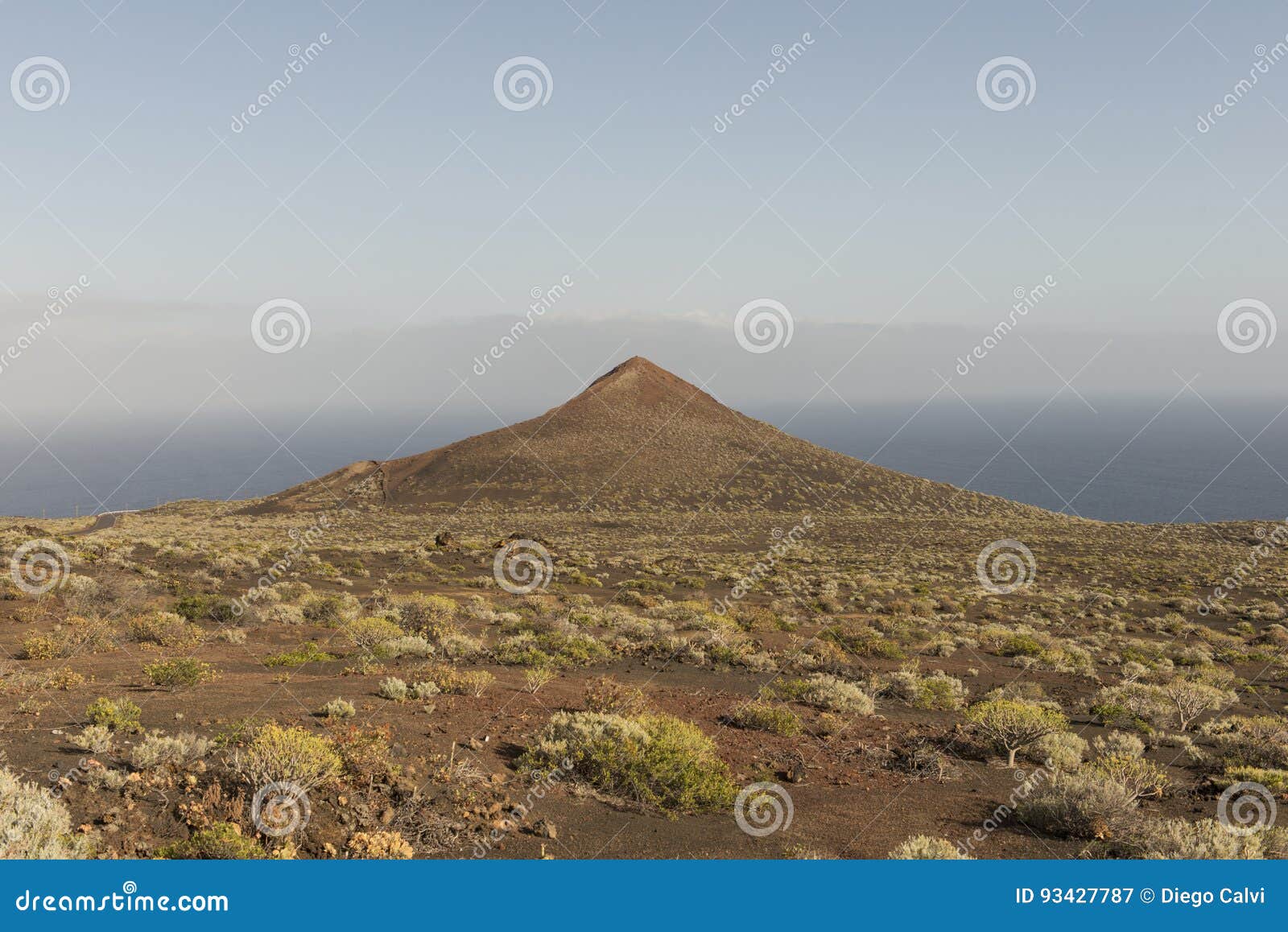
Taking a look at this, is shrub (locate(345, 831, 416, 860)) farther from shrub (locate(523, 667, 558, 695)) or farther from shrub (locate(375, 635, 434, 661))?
shrub (locate(375, 635, 434, 661))

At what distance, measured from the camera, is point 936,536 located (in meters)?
52.5

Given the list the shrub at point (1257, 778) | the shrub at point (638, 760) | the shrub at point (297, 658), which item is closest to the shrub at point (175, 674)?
the shrub at point (297, 658)

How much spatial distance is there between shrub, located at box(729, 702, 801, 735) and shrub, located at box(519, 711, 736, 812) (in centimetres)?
221

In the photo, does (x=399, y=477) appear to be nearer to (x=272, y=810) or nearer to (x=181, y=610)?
(x=181, y=610)

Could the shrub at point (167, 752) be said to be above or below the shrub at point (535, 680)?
below

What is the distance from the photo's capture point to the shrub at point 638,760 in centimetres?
823

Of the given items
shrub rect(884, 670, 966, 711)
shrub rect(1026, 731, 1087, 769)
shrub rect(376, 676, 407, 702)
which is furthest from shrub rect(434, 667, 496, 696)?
shrub rect(1026, 731, 1087, 769)

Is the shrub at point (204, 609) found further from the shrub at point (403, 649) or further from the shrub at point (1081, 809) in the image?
the shrub at point (1081, 809)

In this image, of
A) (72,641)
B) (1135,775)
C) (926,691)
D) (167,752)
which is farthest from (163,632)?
(1135,775)

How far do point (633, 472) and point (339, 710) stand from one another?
67523 millimetres

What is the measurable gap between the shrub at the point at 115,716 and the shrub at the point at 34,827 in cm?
199

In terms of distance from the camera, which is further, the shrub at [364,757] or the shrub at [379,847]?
the shrub at [364,757]

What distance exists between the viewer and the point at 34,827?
5898mm

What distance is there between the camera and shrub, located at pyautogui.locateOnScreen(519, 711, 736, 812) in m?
8.23
